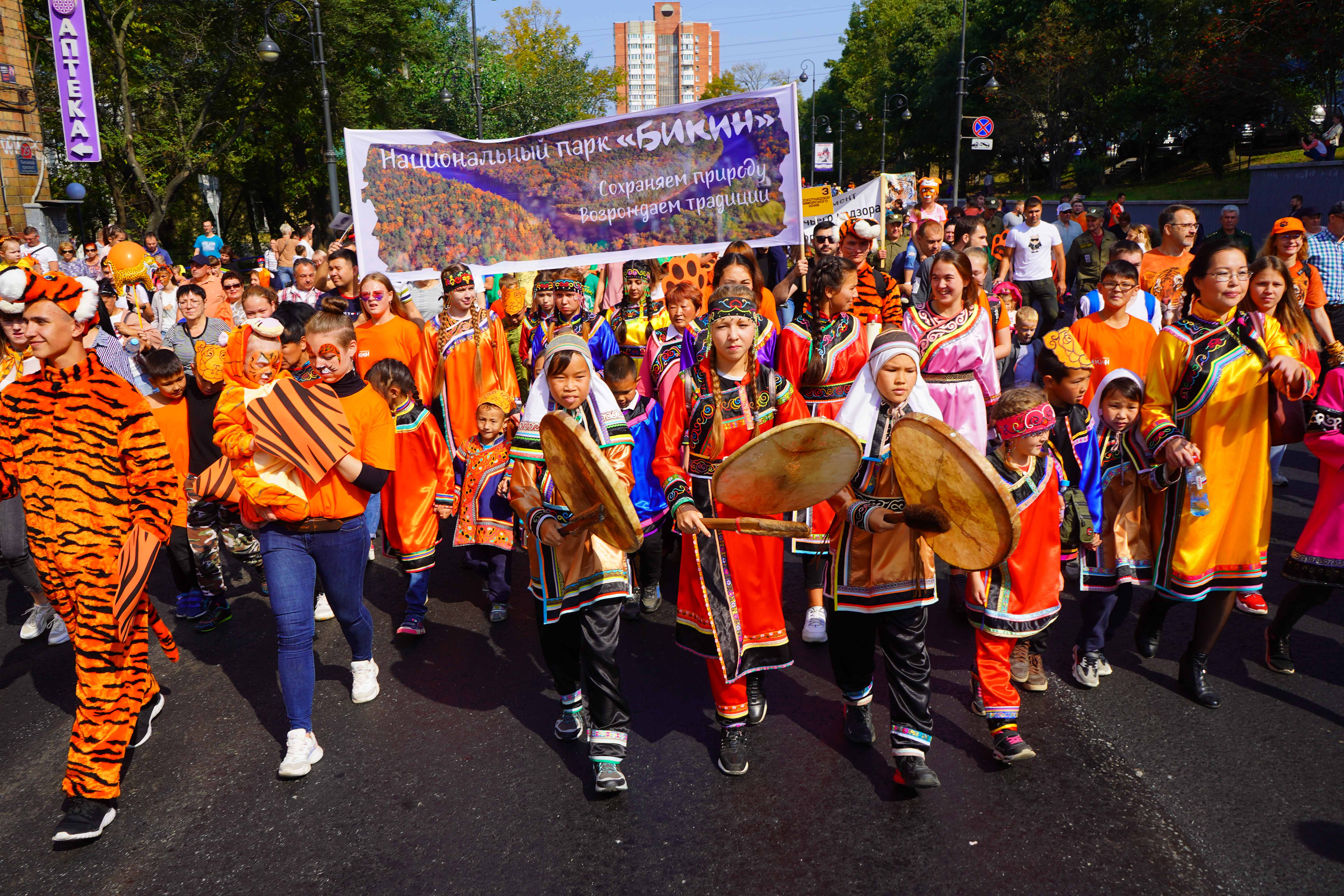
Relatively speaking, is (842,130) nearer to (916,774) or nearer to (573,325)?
(573,325)

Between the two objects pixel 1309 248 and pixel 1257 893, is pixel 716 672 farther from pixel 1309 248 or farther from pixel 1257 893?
pixel 1309 248

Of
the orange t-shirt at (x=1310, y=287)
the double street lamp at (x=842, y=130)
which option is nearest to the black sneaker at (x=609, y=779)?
the orange t-shirt at (x=1310, y=287)

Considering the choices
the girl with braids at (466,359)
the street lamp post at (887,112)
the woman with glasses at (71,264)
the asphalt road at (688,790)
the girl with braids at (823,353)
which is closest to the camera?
the asphalt road at (688,790)

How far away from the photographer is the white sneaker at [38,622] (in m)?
5.46

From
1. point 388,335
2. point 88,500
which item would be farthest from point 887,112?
point 88,500

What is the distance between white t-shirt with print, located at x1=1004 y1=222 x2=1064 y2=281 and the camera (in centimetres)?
1052

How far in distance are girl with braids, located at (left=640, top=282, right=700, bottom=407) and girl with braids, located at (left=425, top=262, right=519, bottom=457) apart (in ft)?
3.11

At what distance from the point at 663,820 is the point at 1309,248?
8.54m

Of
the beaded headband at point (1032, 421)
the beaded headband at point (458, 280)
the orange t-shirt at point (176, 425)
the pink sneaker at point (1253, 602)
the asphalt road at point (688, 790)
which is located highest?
the beaded headband at point (458, 280)

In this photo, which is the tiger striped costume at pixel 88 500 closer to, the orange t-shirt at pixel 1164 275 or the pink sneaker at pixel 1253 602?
the pink sneaker at pixel 1253 602

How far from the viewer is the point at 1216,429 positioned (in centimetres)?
413

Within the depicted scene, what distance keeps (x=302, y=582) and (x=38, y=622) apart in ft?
8.90

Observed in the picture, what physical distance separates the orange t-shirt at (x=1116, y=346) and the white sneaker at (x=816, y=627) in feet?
7.17

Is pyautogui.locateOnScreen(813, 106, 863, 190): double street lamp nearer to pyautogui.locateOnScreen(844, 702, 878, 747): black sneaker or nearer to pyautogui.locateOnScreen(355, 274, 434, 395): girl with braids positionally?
pyautogui.locateOnScreen(355, 274, 434, 395): girl with braids
